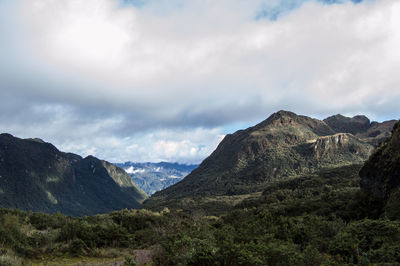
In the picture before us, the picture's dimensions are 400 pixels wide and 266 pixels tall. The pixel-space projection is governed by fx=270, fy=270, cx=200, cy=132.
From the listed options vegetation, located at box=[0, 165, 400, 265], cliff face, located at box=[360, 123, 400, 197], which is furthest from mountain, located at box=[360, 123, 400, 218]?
vegetation, located at box=[0, 165, 400, 265]

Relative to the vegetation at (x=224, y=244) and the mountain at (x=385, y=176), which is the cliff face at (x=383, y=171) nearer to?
the mountain at (x=385, y=176)

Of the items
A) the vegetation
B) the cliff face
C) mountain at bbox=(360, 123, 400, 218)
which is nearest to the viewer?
the vegetation

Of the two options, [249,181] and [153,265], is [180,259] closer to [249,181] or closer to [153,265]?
[153,265]

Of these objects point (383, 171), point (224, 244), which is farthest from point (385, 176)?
point (224, 244)

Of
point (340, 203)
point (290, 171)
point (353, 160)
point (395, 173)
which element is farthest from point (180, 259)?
point (353, 160)

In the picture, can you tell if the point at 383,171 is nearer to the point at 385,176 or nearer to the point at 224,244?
the point at 385,176

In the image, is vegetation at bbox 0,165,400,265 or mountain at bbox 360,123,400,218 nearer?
vegetation at bbox 0,165,400,265

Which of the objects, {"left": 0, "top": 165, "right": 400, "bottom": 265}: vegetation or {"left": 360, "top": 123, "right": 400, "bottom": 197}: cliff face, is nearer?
{"left": 0, "top": 165, "right": 400, "bottom": 265}: vegetation

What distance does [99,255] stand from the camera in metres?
13.7

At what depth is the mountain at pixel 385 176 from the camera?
2470 centimetres

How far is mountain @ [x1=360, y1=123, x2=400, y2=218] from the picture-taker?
24703 mm

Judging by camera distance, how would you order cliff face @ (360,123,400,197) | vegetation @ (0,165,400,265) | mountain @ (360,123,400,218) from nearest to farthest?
vegetation @ (0,165,400,265), mountain @ (360,123,400,218), cliff face @ (360,123,400,197)

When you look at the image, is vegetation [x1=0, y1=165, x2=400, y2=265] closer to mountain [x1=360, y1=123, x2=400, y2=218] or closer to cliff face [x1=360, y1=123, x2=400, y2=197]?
Answer: mountain [x1=360, y1=123, x2=400, y2=218]

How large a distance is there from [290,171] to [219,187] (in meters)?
53.5
